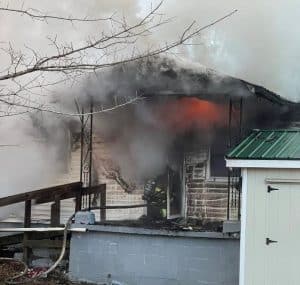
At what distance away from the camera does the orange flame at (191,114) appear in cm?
1085

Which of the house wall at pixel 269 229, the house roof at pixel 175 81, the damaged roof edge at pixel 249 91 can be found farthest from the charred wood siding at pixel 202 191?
the house wall at pixel 269 229

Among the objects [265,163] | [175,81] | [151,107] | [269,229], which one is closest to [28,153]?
[151,107]

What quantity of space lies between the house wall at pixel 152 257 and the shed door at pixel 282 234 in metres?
1.45

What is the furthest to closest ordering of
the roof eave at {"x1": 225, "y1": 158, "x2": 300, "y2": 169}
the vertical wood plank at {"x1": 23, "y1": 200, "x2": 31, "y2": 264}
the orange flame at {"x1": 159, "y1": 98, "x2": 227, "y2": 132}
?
1. the orange flame at {"x1": 159, "y1": 98, "x2": 227, "y2": 132}
2. the vertical wood plank at {"x1": 23, "y1": 200, "x2": 31, "y2": 264}
3. the roof eave at {"x1": 225, "y1": 158, "x2": 300, "y2": 169}

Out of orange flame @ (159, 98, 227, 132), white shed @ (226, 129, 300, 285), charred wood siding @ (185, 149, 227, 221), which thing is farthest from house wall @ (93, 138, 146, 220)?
white shed @ (226, 129, 300, 285)

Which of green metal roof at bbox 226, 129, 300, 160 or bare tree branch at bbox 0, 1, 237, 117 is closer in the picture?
green metal roof at bbox 226, 129, 300, 160

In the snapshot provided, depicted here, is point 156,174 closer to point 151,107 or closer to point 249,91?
point 151,107

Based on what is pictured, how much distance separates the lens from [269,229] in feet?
24.3

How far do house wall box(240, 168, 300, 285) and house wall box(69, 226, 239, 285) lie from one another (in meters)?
1.38

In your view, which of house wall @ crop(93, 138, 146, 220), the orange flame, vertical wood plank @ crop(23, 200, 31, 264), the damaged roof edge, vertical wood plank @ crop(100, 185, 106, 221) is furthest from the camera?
house wall @ crop(93, 138, 146, 220)

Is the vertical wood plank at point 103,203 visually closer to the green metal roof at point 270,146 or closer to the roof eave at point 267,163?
the green metal roof at point 270,146

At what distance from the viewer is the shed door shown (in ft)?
24.0

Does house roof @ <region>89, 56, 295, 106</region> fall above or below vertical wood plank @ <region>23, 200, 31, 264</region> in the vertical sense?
above

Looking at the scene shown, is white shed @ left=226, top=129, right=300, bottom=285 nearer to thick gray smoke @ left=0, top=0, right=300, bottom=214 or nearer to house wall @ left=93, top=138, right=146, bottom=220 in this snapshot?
thick gray smoke @ left=0, top=0, right=300, bottom=214
